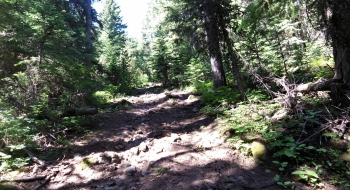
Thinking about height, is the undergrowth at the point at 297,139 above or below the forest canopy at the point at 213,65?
below

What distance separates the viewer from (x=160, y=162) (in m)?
4.63

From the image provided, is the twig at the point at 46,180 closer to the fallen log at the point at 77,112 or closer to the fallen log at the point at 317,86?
the fallen log at the point at 77,112

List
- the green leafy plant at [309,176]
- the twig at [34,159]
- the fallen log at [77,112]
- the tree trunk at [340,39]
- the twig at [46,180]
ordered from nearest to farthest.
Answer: the green leafy plant at [309,176]
the twig at [46,180]
the tree trunk at [340,39]
the twig at [34,159]
the fallen log at [77,112]

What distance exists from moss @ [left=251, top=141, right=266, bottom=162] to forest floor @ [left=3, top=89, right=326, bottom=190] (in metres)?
0.14

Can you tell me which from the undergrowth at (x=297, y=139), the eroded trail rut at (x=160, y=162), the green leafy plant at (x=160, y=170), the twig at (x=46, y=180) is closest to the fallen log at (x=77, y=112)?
the eroded trail rut at (x=160, y=162)

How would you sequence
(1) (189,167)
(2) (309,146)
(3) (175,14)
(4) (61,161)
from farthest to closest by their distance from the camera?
(3) (175,14) → (4) (61,161) → (1) (189,167) → (2) (309,146)

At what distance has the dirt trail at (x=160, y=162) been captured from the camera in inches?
148

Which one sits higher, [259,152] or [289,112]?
[289,112]

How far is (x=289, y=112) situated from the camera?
537 cm

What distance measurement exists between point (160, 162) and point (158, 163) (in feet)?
0.17

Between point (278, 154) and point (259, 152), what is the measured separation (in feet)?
1.15

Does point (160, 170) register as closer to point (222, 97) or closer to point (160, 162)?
point (160, 162)

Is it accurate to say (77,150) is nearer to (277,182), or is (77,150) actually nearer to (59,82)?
(59,82)

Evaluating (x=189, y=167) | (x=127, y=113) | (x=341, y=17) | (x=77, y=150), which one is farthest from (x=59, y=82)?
(x=341, y=17)
